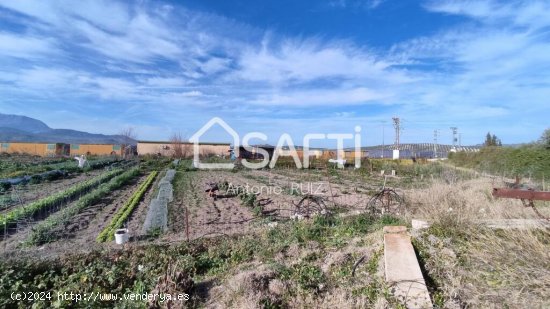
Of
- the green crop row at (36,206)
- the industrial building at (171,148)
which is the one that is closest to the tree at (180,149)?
the industrial building at (171,148)

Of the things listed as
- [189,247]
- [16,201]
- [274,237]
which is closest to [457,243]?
[274,237]

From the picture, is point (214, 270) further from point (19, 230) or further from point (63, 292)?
point (19, 230)

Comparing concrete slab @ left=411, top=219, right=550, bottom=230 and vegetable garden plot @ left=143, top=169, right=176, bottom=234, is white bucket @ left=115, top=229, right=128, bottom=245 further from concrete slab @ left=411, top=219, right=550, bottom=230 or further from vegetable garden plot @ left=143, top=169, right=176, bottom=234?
concrete slab @ left=411, top=219, right=550, bottom=230

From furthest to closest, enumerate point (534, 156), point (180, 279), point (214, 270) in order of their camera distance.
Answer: point (534, 156), point (214, 270), point (180, 279)

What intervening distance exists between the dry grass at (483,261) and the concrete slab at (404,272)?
16cm

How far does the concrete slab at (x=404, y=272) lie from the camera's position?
344 cm

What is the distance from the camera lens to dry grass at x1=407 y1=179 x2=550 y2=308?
119 inches

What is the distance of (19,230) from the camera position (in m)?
7.38

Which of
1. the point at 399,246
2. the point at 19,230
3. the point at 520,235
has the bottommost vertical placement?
the point at 19,230

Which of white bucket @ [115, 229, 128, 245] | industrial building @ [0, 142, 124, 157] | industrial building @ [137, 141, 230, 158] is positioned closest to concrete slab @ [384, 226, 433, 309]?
white bucket @ [115, 229, 128, 245]

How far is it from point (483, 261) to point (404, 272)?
2.71ft

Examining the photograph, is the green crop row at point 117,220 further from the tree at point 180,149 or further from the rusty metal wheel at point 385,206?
the tree at point 180,149

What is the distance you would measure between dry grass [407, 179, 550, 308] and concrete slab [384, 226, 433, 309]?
0.52ft

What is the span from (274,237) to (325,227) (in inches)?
39.0
